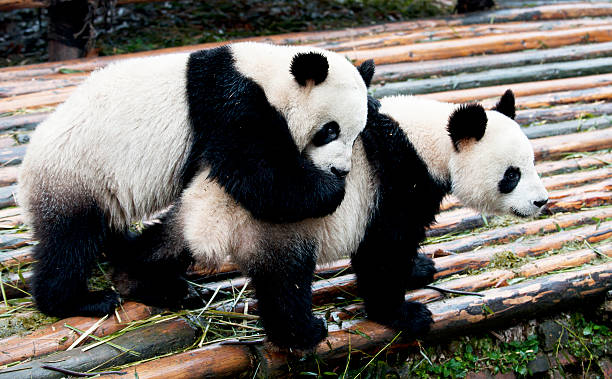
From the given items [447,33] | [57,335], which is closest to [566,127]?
[447,33]

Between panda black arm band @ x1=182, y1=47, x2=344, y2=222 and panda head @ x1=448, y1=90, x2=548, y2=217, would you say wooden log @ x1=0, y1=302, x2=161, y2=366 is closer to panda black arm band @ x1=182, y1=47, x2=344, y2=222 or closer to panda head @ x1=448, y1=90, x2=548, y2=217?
panda black arm band @ x1=182, y1=47, x2=344, y2=222

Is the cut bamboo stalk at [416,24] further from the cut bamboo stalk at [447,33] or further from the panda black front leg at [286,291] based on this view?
the panda black front leg at [286,291]

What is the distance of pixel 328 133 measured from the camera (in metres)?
3.64

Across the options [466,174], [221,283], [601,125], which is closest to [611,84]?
[601,125]

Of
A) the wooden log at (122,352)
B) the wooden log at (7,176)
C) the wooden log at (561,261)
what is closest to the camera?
the wooden log at (122,352)

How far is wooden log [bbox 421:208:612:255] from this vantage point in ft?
15.3

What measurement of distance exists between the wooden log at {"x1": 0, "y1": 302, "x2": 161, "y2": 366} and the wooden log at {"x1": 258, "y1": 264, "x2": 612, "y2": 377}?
0.81 m

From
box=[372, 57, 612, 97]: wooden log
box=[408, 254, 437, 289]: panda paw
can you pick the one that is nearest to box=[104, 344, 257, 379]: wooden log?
box=[408, 254, 437, 289]: panda paw

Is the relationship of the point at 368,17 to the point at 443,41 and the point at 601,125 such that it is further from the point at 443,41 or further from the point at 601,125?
the point at 601,125

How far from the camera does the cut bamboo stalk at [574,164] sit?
5434 mm

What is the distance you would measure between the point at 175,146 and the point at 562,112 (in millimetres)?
4151

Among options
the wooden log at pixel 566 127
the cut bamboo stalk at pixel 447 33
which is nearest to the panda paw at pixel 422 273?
the wooden log at pixel 566 127

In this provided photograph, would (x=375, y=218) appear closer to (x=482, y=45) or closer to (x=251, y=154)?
(x=251, y=154)

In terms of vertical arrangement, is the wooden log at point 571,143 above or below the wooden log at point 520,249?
above
